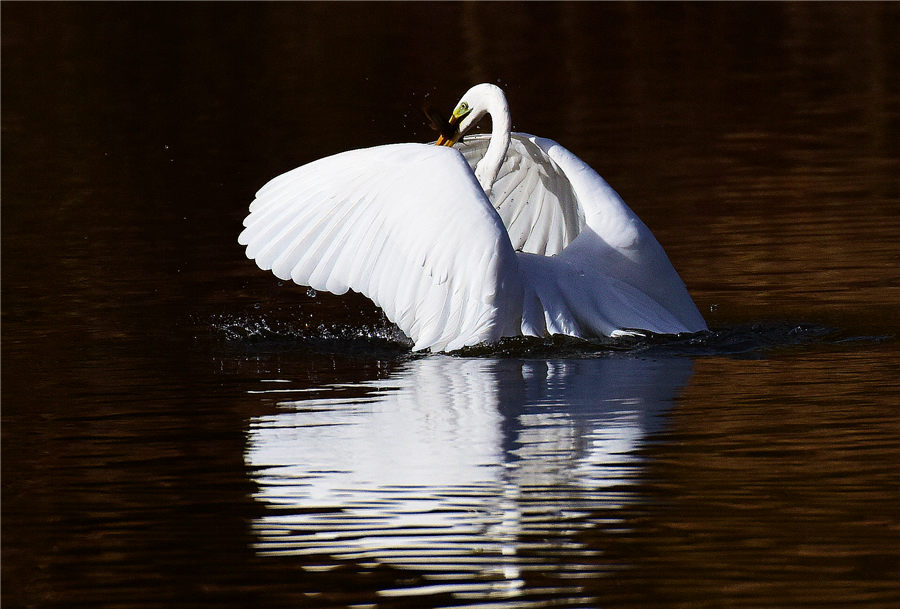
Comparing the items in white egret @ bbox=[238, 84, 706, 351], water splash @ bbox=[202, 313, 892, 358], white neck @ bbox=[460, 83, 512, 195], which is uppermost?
white neck @ bbox=[460, 83, 512, 195]

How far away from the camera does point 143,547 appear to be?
20.7ft

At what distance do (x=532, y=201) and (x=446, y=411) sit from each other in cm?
316

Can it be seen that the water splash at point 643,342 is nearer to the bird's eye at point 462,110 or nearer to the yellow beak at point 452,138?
the yellow beak at point 452,138

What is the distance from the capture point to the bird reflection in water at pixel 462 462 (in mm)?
6125

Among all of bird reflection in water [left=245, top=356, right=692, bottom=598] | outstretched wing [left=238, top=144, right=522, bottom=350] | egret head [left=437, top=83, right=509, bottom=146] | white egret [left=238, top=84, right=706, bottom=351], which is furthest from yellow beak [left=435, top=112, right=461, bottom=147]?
bird reflection in water [left=245, top=356, right=692, bottom=598]

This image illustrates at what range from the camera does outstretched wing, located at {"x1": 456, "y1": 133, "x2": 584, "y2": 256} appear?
10891 millimetres

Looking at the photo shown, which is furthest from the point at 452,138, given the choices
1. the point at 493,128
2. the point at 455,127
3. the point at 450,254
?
the point at 450,254

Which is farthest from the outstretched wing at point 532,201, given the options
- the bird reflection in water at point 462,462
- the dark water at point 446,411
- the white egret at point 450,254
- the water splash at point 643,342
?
the bird reflection in water at point 462,462

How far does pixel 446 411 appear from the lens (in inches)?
320

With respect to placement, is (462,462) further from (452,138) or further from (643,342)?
(452,138)

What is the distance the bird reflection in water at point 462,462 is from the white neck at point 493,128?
132cm

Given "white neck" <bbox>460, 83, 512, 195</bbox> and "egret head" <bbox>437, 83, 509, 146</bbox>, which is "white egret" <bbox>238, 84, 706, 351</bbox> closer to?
"white neck" <bbox>460, 83, 512, 195</bbox>

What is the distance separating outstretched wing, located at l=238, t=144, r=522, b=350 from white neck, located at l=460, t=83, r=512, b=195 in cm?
75

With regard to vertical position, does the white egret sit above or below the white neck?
below
